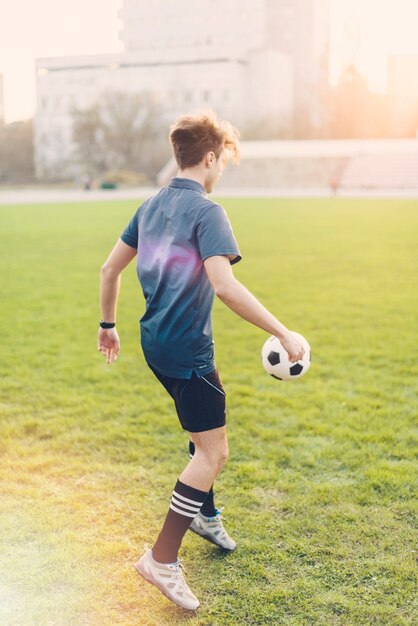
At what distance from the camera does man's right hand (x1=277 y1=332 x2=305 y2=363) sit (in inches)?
114

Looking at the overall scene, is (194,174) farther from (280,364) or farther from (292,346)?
(280,364)

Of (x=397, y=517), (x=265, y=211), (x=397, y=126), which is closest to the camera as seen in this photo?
(x=397, y=517)

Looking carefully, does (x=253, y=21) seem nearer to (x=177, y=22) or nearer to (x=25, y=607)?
(x=177, y=22)

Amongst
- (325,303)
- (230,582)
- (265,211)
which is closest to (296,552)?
(230,582)

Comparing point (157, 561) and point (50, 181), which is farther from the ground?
point (157, 561)

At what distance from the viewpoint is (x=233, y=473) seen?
4.56 metres

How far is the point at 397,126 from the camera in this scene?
95.1 metres

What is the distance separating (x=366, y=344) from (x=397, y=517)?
400 centimetres

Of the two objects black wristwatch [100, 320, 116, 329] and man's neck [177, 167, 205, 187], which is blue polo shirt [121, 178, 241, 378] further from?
black wristwatch [100, 320, 116, 329]

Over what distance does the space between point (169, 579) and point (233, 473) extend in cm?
147

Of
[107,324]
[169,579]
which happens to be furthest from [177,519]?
[107,324]

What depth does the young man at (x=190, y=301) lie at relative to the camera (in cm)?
287

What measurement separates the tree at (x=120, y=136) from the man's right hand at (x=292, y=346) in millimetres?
A: 72424

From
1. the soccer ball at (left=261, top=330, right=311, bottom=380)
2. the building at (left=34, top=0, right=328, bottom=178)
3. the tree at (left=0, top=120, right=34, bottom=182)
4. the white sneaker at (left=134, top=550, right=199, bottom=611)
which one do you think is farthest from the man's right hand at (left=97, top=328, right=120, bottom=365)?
the tree at (left=0, top=120, right=34, bottom=182)
